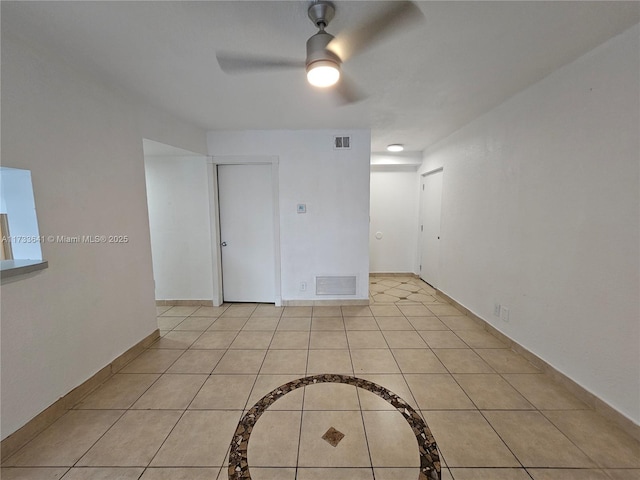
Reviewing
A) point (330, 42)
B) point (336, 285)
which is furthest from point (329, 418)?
point (330, 42)

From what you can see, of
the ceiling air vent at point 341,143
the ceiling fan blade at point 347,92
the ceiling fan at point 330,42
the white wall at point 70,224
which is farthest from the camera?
the ceiling air vent at point 341,143

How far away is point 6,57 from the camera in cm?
145

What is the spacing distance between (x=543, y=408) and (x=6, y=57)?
3.97m

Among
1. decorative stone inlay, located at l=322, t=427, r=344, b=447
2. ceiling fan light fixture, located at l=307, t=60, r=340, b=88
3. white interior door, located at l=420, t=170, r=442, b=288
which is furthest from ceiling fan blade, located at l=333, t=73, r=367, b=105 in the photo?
decorative stone inlay, located at l=322, t=427, r=344, b=447

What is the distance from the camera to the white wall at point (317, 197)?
11.3 feet

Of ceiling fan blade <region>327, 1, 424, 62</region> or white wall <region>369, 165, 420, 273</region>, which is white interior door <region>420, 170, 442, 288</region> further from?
ceiling fan blade <region>327, 1, 424, 62</region>

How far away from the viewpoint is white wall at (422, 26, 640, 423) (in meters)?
1.56

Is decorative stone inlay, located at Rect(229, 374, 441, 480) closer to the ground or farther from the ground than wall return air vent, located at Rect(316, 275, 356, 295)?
closer to the ground

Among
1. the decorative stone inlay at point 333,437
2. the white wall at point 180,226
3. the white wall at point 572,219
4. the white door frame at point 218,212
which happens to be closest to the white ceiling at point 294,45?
the white wall at point 572,219

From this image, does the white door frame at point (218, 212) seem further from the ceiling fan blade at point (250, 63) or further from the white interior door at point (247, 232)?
the ceiling fan blade at point (250, 63)

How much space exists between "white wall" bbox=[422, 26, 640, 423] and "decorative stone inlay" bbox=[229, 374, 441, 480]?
49.5 inches

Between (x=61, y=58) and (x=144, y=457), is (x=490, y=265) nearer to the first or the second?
(x=144, y=457)

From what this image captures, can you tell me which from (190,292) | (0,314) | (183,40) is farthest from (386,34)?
(190,292)

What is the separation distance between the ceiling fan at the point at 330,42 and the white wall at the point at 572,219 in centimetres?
138
